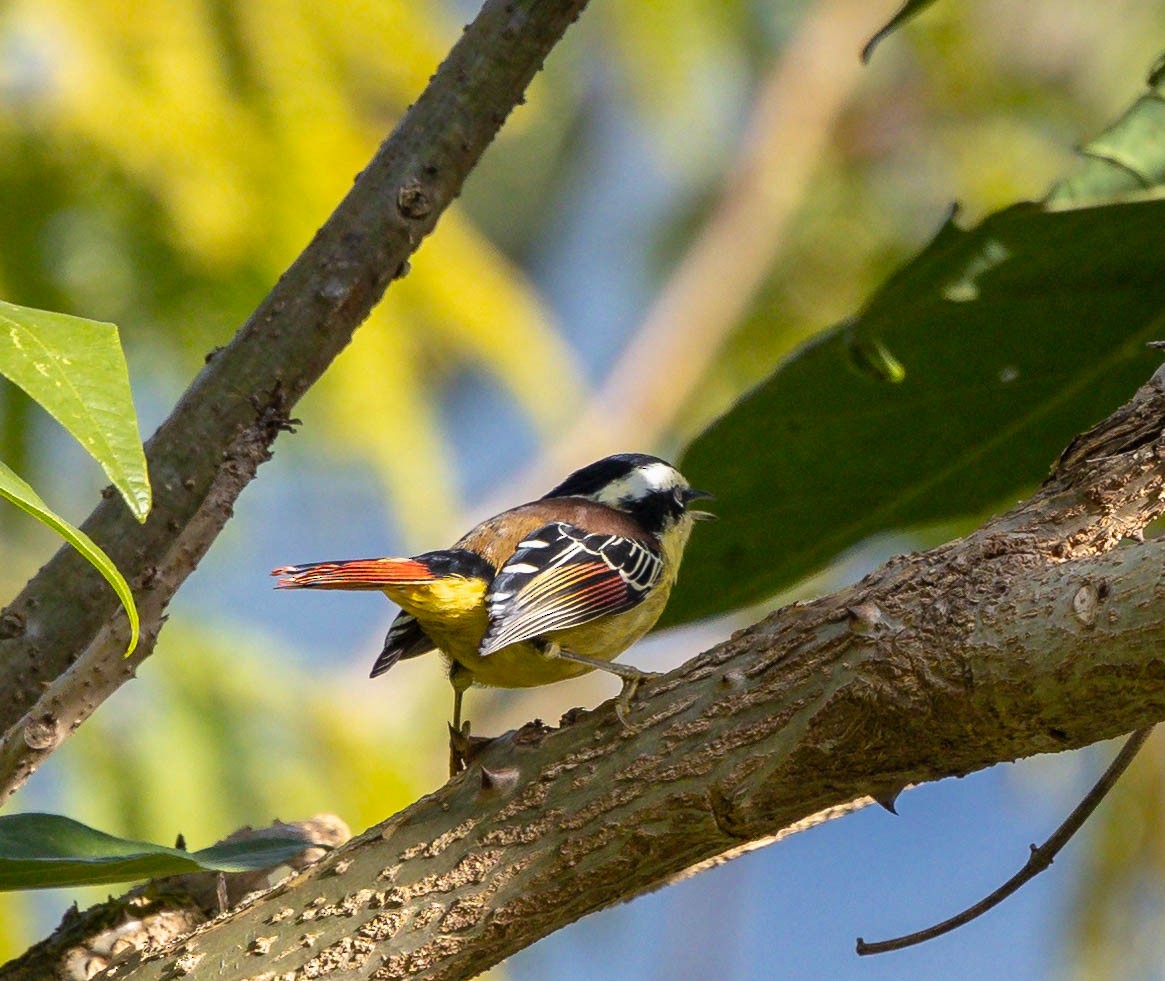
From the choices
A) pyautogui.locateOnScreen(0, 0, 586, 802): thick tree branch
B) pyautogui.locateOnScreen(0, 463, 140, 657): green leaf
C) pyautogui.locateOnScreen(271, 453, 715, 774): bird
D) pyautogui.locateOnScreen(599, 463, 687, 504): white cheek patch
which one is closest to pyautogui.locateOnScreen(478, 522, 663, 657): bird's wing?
pyautogui.locateOnScreen(271, 453, 715, 774): bird

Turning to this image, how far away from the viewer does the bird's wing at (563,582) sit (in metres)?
2.36

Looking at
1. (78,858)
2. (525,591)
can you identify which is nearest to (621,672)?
(525,591)

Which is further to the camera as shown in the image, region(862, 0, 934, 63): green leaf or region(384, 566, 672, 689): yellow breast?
region(384, 566, 672, 689): yellow breast

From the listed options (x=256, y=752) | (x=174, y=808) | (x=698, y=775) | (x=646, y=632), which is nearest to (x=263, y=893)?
(x=698, y=775)

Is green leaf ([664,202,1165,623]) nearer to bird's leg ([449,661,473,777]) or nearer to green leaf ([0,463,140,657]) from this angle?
bird's leg ([449,661,473,777])

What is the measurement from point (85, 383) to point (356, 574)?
1156mm

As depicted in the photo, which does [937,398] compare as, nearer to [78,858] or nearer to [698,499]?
[698,499]

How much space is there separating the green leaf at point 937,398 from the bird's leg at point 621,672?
16 centimetres

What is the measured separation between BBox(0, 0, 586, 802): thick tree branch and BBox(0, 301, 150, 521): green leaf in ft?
2.05

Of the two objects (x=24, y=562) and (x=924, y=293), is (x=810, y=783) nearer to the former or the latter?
(x=924, y=293)

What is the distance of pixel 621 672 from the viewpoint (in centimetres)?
219

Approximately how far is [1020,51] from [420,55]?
604cm

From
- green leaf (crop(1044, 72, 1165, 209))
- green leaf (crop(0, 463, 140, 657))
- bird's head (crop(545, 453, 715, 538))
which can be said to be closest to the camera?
green leaf (crop(0, 463, 140, 657))

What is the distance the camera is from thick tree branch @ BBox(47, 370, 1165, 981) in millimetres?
1422
